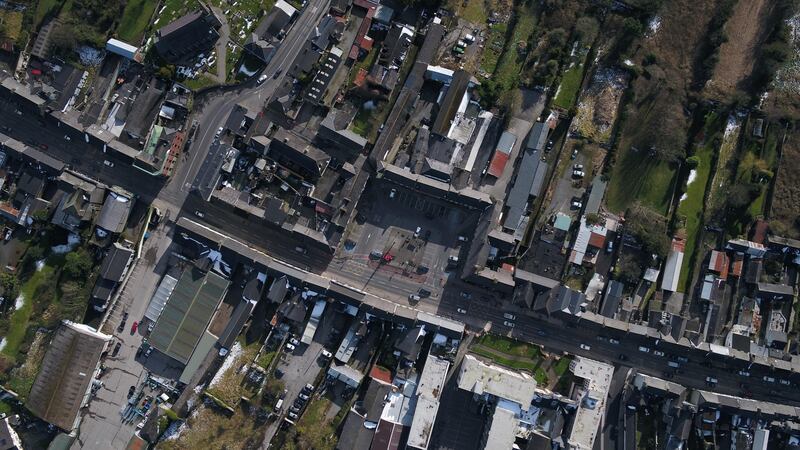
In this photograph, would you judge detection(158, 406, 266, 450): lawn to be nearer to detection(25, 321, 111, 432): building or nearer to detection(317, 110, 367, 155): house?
detection(25, 321, 111, 432): building

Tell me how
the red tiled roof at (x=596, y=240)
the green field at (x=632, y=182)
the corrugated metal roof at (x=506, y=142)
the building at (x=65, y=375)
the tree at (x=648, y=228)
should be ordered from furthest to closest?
the green field at (x=632, y=182) < the red tiled roof at (x=596, y=240) < the corrugated metal roof at (x=506, y=142) < the tree at (x=648, y=228) < the building at (x=65, y=375)

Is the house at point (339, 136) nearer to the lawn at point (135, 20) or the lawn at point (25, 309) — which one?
the lawn at point (135, 20)

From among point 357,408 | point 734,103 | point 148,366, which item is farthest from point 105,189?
point 734,103

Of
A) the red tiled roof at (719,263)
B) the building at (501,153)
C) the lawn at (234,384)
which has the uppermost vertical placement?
the building at (501,153)

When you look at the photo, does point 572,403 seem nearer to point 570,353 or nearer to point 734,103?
point 570,353

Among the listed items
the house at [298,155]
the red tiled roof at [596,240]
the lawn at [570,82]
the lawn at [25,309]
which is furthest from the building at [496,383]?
the lawn at [25,309]

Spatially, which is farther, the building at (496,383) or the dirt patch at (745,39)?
the dirt patch at (745,39)

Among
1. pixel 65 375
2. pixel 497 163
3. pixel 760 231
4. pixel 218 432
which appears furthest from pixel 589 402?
pixel 65 375
